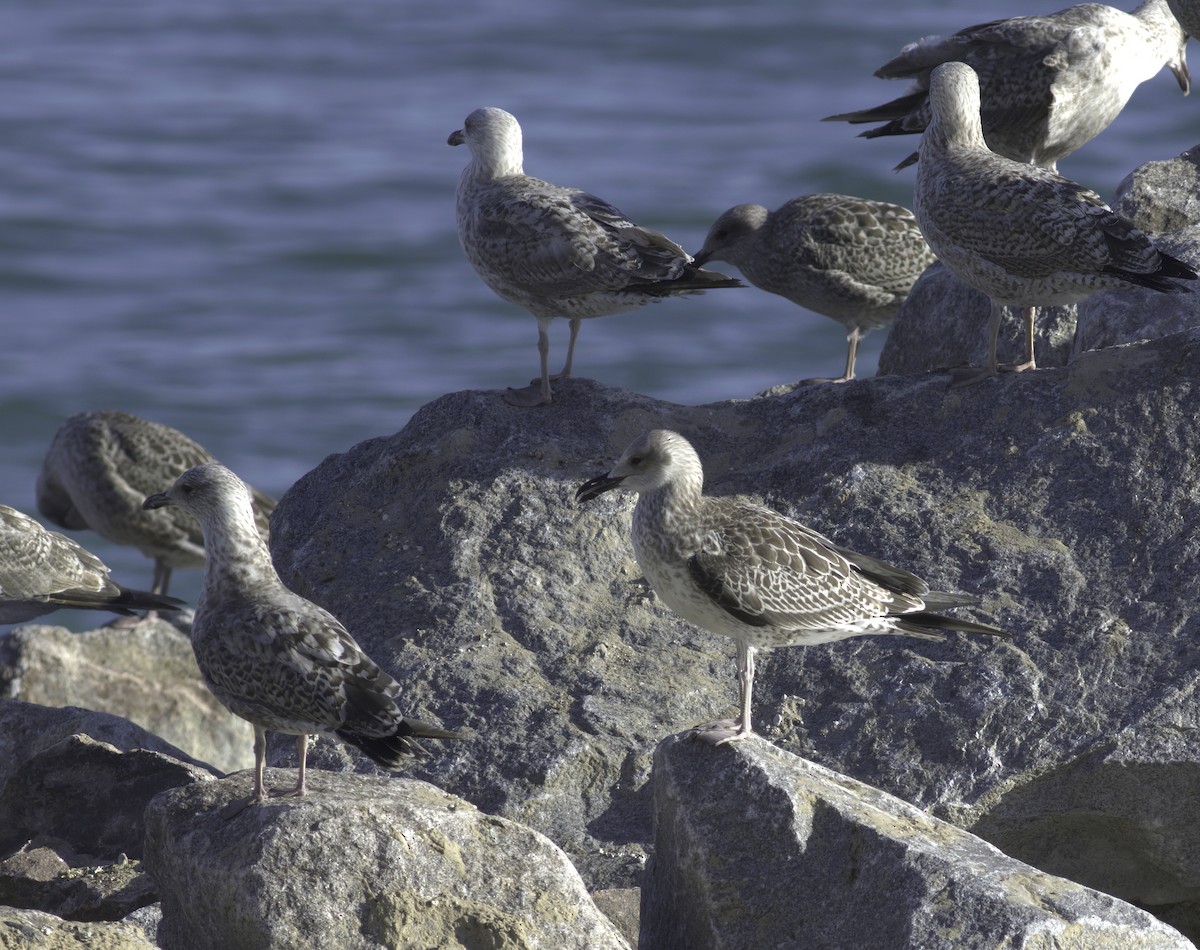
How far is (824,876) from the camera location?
5375 mm

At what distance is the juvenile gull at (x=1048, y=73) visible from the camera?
9469mm

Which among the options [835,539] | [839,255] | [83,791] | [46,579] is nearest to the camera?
[83,791]

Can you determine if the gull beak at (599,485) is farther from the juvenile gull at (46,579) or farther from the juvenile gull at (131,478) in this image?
the juvenile gull at (131,478)

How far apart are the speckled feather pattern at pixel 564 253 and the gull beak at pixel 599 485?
70.2 inches

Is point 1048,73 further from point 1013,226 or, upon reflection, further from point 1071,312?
point 1013,226

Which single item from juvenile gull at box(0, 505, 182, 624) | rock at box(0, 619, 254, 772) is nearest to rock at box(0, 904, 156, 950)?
juvenile gull at box(0, 505, 182, 624)

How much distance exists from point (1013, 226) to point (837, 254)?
2.10 m

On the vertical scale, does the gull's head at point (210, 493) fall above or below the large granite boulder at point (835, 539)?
above

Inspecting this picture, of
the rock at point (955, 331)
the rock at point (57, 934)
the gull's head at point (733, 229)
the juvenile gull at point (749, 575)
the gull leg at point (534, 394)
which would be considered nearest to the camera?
the rock at point (57, 934)

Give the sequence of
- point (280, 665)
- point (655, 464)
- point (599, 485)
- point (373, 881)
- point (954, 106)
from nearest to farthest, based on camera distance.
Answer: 1. point (373, 881)
2. point (280, 665)
3. point (655, 464)
4. point (599, 485)
5. point (954, 106)

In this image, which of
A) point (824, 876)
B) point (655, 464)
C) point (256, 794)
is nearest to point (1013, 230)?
point (655, 464)

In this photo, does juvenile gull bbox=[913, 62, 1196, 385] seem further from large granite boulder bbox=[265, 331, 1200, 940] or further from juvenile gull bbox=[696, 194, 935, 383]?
juvenile gull bbox=[696, 194, 935, 383]

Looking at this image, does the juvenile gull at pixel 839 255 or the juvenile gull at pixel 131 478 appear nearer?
the juvenile gull at pixel 839 255

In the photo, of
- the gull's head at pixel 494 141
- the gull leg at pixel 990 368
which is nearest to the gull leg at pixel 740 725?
the gull leg at pixel 990 368
